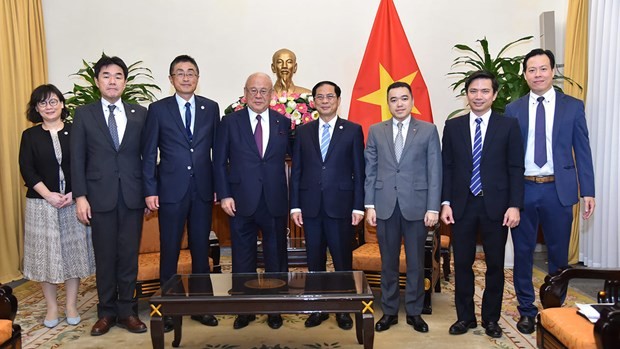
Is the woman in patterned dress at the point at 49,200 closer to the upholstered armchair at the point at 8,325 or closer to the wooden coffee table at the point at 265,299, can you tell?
the upholstered armchair at the point at 8,325

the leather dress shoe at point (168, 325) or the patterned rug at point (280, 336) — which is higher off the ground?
the leather dress shoe at point (168, 325)

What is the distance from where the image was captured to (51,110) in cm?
334

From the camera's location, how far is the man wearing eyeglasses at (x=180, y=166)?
126 inches

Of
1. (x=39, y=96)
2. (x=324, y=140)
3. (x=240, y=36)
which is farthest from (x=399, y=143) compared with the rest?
(x=240, y=36)

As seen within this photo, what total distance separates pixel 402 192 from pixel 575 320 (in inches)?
46.5

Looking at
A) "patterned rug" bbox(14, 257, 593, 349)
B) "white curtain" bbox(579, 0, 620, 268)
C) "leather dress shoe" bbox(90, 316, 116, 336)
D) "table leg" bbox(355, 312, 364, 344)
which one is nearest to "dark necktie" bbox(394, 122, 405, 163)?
"table leg" bbox(355, 312, 364, 344)

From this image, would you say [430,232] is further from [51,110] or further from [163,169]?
[51,110]

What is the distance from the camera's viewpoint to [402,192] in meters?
3.12

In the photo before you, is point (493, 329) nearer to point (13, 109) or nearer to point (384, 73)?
point (384, 73)

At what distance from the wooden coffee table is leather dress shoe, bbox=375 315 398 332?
26.6 inches

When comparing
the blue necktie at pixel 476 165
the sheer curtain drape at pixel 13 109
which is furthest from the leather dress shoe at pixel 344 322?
the sheer curtain drape at pixel 13 109

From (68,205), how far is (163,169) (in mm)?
700

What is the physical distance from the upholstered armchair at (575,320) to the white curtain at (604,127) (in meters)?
2.55

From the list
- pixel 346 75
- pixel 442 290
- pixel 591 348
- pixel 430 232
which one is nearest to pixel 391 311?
pixel 430 232
